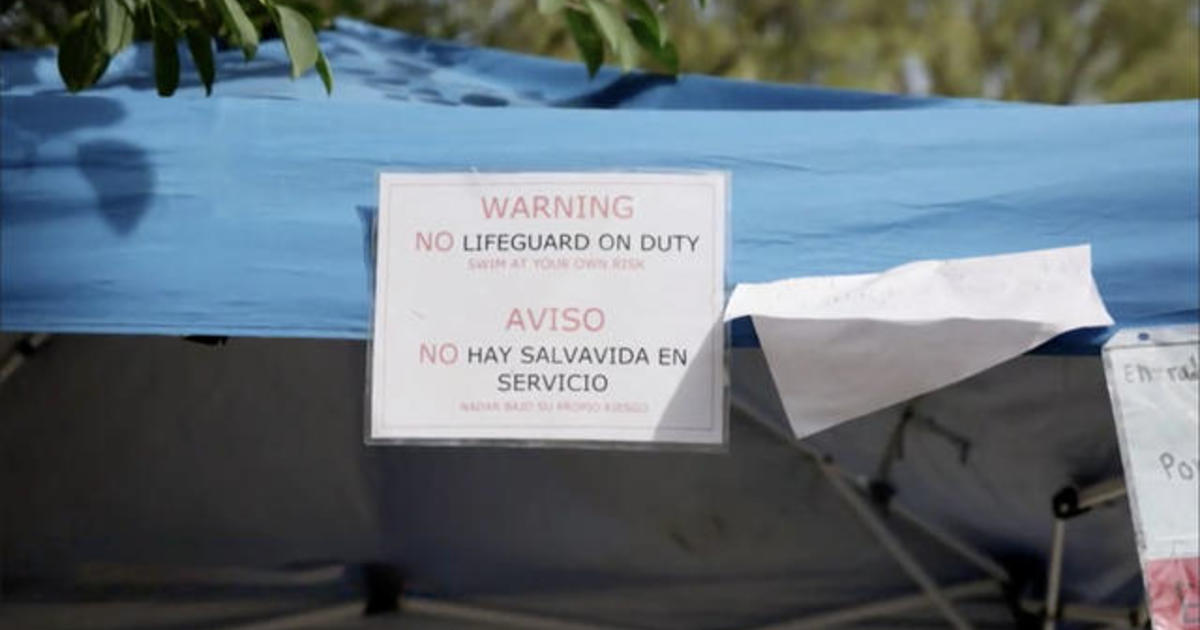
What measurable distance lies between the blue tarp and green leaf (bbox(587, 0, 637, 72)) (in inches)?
8.3

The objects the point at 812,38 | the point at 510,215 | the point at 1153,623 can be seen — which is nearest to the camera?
the point at 1153,623

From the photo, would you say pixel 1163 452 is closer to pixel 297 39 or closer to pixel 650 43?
pixel 650 43

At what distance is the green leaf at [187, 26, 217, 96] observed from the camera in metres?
2.84

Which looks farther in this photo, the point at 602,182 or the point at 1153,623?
the point at 602,182

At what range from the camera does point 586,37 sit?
3.13m

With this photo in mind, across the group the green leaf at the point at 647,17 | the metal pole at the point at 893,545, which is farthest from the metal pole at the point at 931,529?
the green leaf at the point at 647,17

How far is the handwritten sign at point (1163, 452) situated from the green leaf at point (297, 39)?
116 cm

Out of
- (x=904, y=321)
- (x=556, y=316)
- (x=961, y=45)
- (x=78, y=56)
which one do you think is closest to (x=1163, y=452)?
(x=904, y=321)

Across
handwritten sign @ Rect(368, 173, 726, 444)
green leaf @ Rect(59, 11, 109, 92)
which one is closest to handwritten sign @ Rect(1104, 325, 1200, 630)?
handwritten sign @ Rect(368, 173, 726, 444)

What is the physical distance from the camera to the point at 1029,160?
274 cm

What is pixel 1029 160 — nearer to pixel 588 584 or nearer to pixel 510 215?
pixel 510 215

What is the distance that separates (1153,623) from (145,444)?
2.19m

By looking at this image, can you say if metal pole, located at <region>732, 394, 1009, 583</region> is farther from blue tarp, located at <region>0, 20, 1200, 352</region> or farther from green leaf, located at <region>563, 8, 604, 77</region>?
blue tarp, located at <region>0, 20, 1200, 352</region>

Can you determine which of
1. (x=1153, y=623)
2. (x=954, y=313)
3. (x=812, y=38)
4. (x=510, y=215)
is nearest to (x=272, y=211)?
(x=510, y=215)
